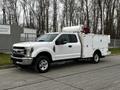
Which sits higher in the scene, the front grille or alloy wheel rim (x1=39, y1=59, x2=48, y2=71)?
the front grille

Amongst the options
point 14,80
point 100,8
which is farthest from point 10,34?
point 100,8

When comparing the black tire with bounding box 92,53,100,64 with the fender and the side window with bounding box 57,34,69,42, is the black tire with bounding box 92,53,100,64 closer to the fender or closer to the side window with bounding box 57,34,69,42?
the side window with bounding box 57,34,69,42

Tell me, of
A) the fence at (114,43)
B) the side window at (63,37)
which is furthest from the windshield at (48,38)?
the fence at (114,43)

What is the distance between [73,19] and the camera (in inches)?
1845

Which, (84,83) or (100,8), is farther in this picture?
(100,8)

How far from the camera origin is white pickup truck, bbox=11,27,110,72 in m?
9.50

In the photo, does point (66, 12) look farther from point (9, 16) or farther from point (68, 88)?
point (68, 88)

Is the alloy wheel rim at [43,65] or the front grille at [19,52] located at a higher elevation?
the front grille at [19,52]

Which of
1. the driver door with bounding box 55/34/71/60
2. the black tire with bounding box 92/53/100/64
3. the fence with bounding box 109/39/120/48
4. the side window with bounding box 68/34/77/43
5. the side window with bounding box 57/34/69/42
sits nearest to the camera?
the driver door with bounding box 55/34/71/60

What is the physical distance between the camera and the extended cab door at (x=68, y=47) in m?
10.6

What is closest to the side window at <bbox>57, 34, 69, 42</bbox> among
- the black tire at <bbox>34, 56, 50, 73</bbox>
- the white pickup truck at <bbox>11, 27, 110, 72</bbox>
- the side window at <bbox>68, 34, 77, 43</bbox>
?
the white pickup truck at <bbox>11, 27, 110, 72</bbox>

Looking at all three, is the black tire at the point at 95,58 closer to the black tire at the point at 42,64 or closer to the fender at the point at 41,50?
the fender at the point at 41,50

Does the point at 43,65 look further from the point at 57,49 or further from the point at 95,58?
the point at 95,58

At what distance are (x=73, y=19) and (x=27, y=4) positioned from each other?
1187 cm
